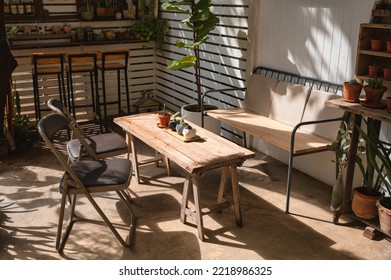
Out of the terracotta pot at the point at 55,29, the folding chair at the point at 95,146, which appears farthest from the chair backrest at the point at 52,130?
the terracotta pot at the point at 55,29

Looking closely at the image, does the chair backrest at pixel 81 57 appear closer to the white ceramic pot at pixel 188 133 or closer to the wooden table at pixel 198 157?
the wooden table at pixel 198 157

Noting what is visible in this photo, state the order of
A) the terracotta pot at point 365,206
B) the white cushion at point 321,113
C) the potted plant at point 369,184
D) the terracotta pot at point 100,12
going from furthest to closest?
the terracotta pot at point 100,12, the white cushion at point 321,113, the terracotta pot at point 365,206, the potted plant at point 369,184

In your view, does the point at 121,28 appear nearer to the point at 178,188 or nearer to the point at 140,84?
the point at 140,84

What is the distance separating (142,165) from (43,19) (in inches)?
135

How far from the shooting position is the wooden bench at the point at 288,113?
13.3ft

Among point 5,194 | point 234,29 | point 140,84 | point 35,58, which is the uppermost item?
point 234,29

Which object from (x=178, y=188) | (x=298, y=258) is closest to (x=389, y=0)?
(x=298, y=258)

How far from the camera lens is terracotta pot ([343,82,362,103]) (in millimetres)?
3569

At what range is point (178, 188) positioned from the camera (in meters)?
4.49

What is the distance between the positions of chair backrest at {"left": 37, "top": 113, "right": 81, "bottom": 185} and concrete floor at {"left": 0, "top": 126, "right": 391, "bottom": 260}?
0.71 m

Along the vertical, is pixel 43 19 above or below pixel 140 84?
above

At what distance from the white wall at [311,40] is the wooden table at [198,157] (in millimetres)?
1330

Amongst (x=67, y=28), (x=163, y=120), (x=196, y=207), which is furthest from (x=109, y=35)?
(x=196, y=207)

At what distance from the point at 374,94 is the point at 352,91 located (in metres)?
0.20
